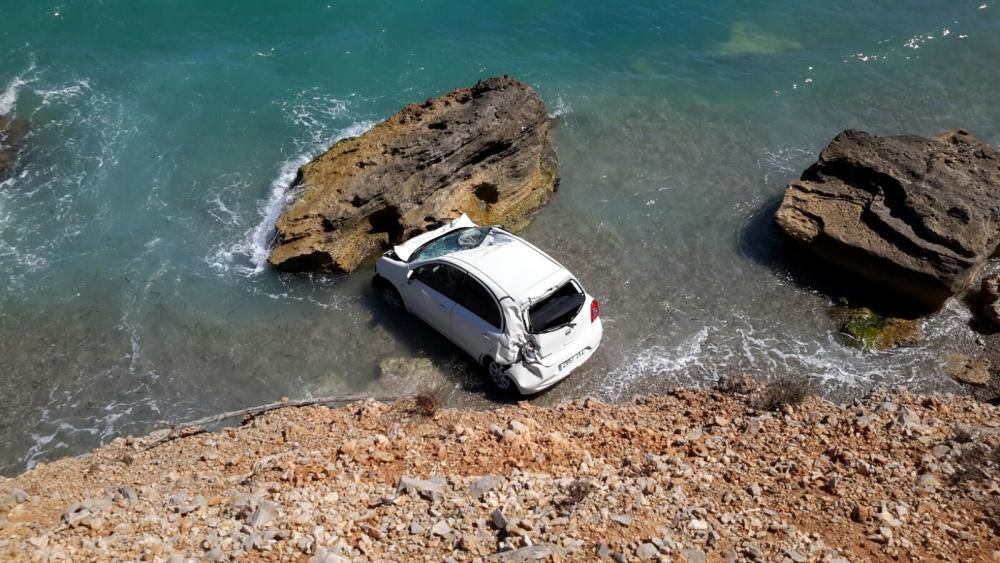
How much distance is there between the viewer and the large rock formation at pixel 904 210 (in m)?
12.1

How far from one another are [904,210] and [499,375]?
8.19 m

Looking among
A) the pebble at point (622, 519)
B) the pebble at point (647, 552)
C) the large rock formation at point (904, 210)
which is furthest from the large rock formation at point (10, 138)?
the large rock formation at point (904, 210)

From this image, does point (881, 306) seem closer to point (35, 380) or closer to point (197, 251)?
Result: point (197, 251)

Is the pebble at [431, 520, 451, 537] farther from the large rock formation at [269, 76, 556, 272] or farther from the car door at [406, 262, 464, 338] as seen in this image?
the large rock formation at [269, 76, 556, 272]

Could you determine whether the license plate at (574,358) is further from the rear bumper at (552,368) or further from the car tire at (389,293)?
the car tire at (389,293)

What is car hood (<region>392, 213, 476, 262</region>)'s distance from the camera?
1213 cm

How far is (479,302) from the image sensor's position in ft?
35.0

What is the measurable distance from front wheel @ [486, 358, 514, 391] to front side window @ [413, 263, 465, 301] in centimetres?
118

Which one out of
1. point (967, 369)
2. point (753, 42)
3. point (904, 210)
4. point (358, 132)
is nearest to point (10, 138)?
point (358, 132)

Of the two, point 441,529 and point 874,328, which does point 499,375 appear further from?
point 874,328

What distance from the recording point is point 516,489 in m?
7.96

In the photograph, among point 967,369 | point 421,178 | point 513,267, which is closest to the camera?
point 513,267

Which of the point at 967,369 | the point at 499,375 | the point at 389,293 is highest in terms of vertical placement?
the point at 967,369

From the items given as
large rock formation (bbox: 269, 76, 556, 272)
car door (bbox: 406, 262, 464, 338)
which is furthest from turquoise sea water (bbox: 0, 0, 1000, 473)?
large rock formation (bbox: 269, 76, 556, 272)
